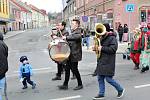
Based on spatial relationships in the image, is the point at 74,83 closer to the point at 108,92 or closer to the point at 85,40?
the point at 108,92

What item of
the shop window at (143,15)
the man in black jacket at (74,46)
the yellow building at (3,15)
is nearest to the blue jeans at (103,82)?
the man in black jacket at (74,46)

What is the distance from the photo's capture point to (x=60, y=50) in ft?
29.9

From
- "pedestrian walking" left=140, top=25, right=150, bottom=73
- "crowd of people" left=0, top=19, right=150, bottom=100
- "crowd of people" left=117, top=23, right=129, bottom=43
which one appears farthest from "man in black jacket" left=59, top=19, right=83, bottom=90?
"crowd of people" left=117, top=23, right=129, bottom=43

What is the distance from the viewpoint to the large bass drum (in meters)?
9.12

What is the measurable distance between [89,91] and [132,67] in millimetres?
4543

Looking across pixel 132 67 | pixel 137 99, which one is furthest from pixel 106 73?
pixel 132 67

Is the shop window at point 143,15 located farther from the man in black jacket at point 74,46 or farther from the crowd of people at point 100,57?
the man in black jacket at point 74,46

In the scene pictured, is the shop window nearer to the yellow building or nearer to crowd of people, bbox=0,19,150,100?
crowd of people, bbox=0,19,150,100

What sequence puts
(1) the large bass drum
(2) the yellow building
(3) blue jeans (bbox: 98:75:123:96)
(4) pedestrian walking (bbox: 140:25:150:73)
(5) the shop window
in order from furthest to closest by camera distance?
(2) the yellow building, (5) the shop window, (4) pedestrian walking (bbox: 140:25:150:73), (1) the large bass drum, (3) blue jeans (bbox: 98:75:123:96)

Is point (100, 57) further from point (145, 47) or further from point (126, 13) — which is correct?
point (126, 13)

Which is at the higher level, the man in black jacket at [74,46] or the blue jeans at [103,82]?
the man in black jacket at [74,46]

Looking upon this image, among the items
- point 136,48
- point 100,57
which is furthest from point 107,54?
point 136,48

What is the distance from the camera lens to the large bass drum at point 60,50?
29.9 feet

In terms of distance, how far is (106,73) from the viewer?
26.0ft
